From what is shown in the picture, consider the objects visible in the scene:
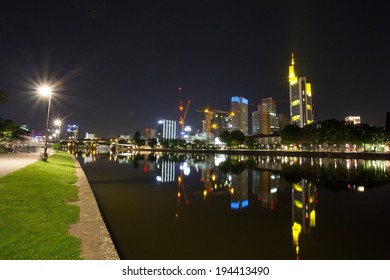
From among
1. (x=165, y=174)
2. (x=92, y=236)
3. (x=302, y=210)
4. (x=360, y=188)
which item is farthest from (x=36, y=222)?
(x=360, y=188)

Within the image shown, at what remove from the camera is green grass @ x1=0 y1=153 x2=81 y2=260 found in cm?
611

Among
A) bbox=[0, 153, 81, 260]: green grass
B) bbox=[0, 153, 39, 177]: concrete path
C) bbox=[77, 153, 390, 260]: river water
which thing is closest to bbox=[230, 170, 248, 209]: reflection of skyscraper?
bbox=[77, 153, 390, 260]: river water

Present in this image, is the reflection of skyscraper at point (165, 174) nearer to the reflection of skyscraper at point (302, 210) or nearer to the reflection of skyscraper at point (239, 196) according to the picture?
the reflection of skyscraper at point (239, 196)

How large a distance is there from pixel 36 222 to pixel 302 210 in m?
11.1

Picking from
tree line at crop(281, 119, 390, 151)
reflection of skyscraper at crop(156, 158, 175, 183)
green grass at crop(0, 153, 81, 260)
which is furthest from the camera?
tree line at crop(281, 119, 390, 151)

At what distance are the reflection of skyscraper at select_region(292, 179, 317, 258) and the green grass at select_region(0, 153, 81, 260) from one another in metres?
6.73

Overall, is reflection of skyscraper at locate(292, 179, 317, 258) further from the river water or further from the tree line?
the tree line

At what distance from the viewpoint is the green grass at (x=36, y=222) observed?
6109 millimetres

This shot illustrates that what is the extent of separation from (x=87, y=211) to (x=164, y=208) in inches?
153

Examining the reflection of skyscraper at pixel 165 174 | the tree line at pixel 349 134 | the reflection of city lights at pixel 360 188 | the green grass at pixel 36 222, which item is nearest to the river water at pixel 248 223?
the reflection of city lights at pixel 360 188

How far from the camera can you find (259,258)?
7.32 m

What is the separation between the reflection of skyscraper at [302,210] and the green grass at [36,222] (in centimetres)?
673
